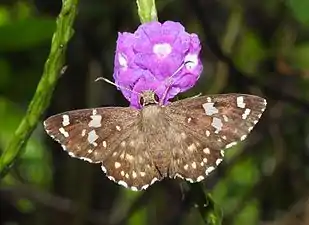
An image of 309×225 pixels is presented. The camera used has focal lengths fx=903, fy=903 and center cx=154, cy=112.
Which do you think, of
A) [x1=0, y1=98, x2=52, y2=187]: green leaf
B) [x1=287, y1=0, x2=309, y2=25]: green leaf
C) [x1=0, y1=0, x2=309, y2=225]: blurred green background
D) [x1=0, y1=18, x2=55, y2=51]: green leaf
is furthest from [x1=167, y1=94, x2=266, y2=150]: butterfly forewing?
[x1=0, y1=98, x2=52, y2=187]: green leaf

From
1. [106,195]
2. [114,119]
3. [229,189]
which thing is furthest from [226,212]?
[114,119]

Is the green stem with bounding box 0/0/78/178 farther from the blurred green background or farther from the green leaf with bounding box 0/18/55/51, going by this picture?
the blurred green background

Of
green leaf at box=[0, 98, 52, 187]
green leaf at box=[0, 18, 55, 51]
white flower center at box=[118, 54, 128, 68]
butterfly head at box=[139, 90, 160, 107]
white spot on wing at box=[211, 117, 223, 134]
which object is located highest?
white flower center at box=[118, 54, 128, 68]

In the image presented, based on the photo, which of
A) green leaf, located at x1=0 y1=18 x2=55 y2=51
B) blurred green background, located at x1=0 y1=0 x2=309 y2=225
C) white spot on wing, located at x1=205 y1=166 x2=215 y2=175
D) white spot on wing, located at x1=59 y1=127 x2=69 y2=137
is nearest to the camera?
white spot on wing, located at x1=205 y1=166 x2=215 y2=175

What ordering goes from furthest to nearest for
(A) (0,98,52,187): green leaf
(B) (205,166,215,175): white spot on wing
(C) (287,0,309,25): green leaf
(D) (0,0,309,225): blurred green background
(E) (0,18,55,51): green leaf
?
(A) (0,98,52,187): green leaf
(D) (0,0,309,225): blurred green background
(E) (0,18,55,51): green leaf
(C) (287,0,309,25): green leaf
(B) (205,166,215,175): white spot on wing

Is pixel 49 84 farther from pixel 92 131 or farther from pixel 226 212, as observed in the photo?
pixel 226 212

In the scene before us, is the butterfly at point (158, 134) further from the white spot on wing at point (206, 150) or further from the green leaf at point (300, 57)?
the green leaf at point (300, 57)

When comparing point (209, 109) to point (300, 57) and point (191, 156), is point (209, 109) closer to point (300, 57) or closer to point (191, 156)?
point (191, 156)

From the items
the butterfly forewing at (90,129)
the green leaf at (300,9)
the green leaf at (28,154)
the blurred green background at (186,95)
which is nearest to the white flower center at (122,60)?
the butterfly forewing at (90,129)
